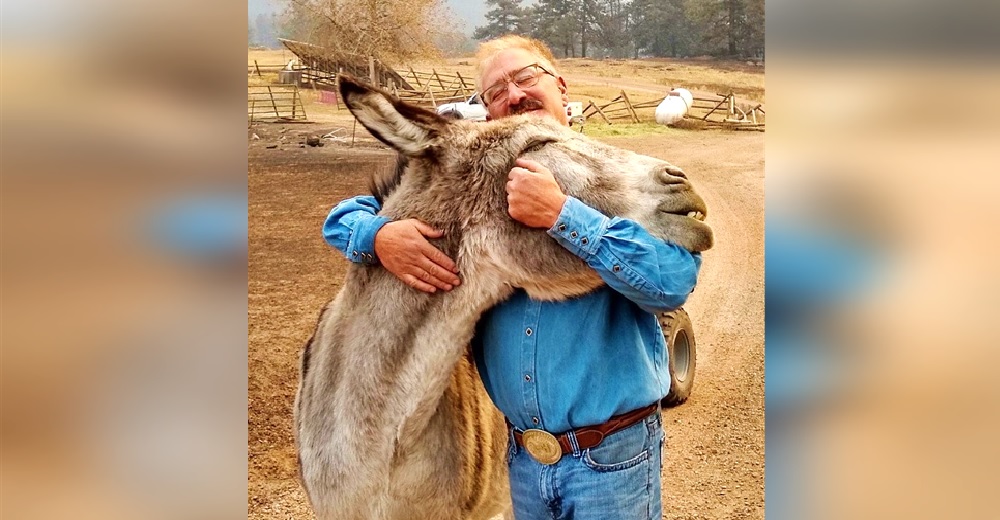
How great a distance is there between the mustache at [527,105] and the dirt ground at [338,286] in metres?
1.09

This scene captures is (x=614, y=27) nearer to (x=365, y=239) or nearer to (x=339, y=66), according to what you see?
(x=339, y=66)

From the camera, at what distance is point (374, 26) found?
2.79 m

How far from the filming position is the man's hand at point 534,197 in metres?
1.54

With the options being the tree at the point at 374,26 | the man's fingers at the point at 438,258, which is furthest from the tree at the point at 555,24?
the man's fingers at the point at 438,258

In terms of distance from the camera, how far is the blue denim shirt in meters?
1.50

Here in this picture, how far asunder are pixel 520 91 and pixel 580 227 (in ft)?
1.71

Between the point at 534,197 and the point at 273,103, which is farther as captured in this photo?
the point at 273,103

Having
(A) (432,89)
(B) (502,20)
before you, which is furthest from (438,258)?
(B) (502,20)

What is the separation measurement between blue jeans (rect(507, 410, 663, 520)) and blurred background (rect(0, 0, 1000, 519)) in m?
0.68

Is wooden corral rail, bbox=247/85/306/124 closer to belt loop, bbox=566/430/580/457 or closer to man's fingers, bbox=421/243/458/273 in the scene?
man's fingers, bbox=421/243/458/273
